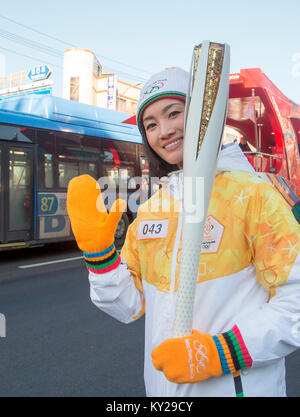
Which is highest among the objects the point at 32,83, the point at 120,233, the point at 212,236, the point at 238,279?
the point at 32,83

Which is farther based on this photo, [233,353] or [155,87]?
[155,87]

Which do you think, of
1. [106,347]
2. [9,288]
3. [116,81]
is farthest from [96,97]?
[106,347]

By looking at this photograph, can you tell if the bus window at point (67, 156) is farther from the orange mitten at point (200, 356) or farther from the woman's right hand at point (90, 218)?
the orange mitten at point (200, 356)

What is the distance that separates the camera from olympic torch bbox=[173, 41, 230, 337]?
92cm

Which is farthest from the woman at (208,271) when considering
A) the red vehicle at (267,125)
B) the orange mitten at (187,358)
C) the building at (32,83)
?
the building at (32,83)

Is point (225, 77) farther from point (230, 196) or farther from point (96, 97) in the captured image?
point (96, 97)

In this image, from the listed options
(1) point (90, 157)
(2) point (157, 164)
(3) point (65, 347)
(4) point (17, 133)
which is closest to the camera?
(2) point (157, 164)

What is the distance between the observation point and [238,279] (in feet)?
3.48

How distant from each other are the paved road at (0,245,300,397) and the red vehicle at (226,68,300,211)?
2987mm

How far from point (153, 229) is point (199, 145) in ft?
1.23

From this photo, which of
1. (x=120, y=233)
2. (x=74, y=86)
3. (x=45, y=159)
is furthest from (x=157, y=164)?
(x=74, y=86)

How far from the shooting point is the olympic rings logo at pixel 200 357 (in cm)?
92

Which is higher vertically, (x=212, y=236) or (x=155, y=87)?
(x=155, y=87)

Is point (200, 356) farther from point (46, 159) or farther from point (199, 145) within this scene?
point (46, 159)
